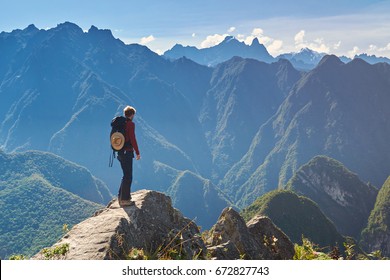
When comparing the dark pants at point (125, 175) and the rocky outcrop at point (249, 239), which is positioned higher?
the dark pants at point (125, 175)

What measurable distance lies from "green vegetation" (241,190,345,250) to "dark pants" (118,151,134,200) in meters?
107

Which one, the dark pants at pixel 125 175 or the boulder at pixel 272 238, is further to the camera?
the boulder at pixel 272 238

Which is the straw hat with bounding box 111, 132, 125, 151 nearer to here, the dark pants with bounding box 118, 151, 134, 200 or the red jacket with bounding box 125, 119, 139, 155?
the red jacket with bounding box 125, 119, 139, 155

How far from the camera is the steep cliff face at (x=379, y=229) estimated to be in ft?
532

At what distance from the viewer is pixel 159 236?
1370 cm

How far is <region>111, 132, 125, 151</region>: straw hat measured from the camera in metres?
15.2

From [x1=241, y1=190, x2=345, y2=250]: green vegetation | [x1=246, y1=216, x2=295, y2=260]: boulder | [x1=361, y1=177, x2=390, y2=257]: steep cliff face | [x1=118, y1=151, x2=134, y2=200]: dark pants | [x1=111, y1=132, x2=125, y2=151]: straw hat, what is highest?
[x1=111, y1=132, x2=125, y2=151]: straw hat

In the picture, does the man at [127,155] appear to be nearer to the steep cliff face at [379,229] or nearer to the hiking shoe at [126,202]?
the hiking shoe at [126,202]

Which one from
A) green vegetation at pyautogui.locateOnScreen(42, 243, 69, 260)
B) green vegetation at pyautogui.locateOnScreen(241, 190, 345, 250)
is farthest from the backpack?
green vegetation at pyautogui.locateOnScreen(241, 190, 345, 250)

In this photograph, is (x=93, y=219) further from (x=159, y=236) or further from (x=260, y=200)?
A: (x=260, y=200)

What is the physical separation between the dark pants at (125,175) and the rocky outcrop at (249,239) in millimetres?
4144

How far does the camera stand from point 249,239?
16969mm

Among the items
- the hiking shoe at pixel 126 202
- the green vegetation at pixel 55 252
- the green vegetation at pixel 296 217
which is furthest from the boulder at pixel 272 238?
the green vegetation at pixel 296 217

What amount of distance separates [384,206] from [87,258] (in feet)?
621
